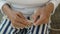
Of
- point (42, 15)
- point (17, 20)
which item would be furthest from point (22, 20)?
point (42, 15)

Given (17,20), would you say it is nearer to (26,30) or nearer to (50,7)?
(26,30)

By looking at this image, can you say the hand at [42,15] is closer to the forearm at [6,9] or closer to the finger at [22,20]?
the finger at [22,20]

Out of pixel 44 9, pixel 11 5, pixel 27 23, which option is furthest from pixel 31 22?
pixel 11 5

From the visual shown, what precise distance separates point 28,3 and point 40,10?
102mm

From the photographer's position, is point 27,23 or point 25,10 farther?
point 25,10

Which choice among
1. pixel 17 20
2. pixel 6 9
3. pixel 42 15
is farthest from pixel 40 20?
pixel 6 9

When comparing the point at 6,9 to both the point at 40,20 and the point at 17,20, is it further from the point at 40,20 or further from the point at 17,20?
the point at 40,20

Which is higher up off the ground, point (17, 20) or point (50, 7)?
point (50, 7)

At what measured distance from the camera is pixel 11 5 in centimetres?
103

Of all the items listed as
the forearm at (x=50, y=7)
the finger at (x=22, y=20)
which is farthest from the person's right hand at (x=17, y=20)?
the forearm at (x=50, y=7)

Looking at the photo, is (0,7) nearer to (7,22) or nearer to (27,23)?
(7,22)

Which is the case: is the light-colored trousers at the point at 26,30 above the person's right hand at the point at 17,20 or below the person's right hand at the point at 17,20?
below

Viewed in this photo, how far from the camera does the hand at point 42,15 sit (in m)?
0.88

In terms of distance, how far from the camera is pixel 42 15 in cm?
90
